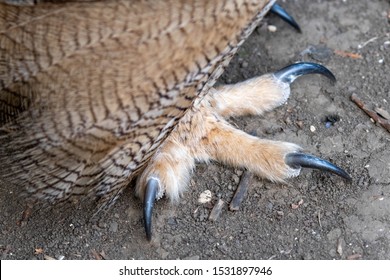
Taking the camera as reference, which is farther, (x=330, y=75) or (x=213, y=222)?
(x=330, y=75)

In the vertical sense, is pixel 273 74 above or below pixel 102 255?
above

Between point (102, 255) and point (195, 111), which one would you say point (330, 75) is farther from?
point (102, 255)

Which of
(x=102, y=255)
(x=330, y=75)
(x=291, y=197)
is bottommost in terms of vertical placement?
(x=102, y=255)

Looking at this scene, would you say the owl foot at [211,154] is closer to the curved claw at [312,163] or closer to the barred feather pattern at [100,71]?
the curved claw at [312,163]

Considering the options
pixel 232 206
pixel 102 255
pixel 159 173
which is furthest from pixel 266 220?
pixel 102 255

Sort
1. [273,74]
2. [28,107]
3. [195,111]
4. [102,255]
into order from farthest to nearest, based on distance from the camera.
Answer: [273,74] < [195,111] < [102,255] < [28,107]

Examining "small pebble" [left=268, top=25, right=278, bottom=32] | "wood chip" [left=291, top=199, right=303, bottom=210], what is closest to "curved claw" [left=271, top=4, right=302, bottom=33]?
"small pebble" [left=268, top=25, right=278, bottom=32]

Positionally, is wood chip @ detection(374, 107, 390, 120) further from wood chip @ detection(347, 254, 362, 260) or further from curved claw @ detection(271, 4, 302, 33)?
wood chip @ detection(347, 254, 362, 260)

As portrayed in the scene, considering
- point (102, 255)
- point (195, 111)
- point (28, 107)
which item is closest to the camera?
point (28, 107)
